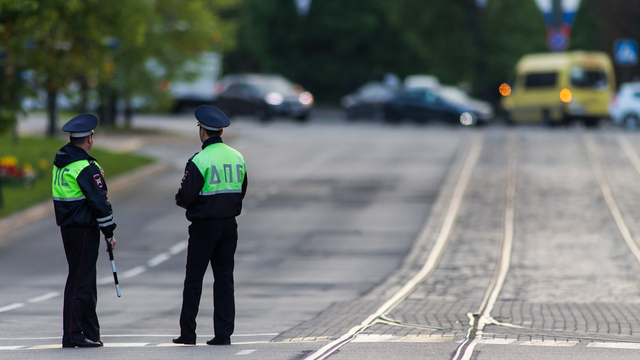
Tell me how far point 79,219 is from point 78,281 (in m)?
0.45

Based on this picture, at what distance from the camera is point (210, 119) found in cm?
779

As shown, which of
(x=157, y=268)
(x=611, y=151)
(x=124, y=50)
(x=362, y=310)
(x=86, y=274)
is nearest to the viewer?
(x=86, y=274)

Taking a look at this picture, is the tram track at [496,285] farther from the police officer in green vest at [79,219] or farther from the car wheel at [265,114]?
the car wheel at [265,114]

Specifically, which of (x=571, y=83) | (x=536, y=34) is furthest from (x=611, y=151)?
(x=536, y=34)

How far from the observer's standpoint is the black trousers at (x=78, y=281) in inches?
305

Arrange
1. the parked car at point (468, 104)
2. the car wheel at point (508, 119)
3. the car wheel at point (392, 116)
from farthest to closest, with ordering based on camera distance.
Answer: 1. the car wheel at point (392, 116)
2. the car wheel at point (508, 119)
3. the parked car at point (468, 104)

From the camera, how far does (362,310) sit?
10031mm

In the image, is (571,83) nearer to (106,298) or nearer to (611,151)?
(611,151)

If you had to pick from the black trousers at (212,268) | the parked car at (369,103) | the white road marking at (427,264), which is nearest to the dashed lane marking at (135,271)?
the black trousers at (212,268)

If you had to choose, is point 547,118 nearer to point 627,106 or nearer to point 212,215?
point 627,106

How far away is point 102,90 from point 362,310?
24.6m

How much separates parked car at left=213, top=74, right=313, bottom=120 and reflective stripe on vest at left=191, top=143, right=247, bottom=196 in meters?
31.1

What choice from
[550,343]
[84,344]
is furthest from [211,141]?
[550,343]

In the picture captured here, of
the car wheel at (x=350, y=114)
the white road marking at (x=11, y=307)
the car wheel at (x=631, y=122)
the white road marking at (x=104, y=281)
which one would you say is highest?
the car wheel at (x=350, y=114)
